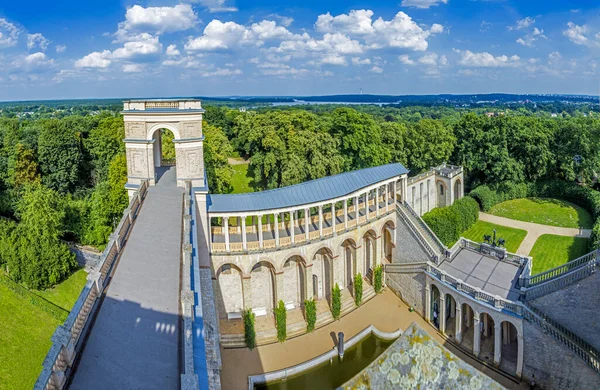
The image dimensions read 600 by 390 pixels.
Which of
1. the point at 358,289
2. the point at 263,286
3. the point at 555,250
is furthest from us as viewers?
the point at 555,250

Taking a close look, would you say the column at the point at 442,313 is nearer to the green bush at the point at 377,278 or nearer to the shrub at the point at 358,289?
the shrub at the point at 358,289

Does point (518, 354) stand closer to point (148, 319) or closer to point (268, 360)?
point (268, 360)

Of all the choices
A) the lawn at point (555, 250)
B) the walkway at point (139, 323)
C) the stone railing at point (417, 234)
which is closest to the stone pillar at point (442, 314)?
the stone railing at point (417, 234)

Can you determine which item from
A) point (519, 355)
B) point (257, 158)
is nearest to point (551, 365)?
point (519, 355)

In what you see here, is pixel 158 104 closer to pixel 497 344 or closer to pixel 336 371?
pixel 336 371

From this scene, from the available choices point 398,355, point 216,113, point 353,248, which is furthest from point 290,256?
point 216,113

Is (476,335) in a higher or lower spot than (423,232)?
lower

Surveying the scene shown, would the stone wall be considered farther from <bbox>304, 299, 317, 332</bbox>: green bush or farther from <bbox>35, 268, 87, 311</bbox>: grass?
<bbox>35, 268, 87, 311</bbox>: grass
